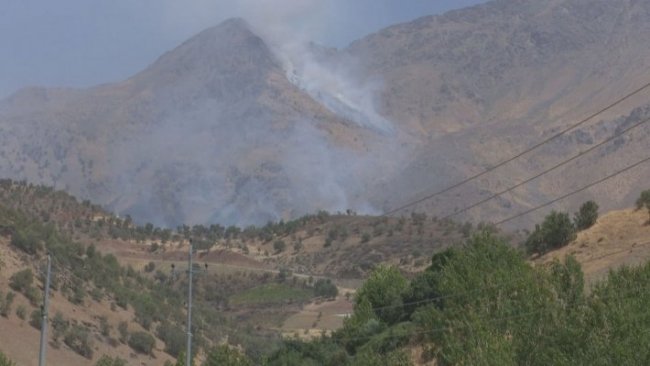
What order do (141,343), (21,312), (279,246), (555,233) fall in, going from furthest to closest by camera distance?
(279,246) < (141,343) < (21,312) < (555,233)

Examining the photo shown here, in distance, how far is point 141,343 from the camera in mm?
90188

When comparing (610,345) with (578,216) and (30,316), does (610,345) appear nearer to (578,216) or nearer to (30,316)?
(578,216)

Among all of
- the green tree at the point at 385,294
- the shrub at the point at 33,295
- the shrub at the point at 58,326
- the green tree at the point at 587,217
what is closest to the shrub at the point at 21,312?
the shrub at the point at 58,326

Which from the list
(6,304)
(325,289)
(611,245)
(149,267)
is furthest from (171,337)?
(149,267)

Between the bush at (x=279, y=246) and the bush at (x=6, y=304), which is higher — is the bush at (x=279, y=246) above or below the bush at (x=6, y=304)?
above

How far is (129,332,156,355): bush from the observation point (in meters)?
90.1

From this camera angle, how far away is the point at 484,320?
54312mm

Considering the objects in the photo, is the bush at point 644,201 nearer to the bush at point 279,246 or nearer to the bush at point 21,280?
the bush at point 21,280

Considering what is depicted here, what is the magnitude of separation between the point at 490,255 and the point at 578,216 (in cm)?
1928

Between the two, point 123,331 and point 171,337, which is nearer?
point 123,331

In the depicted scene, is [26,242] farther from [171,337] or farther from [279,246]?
[279,246]

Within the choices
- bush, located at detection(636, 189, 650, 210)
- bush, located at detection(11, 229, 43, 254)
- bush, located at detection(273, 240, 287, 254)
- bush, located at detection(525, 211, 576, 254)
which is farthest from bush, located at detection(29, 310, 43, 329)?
bush, located at detection(273, 240, 287, 254)

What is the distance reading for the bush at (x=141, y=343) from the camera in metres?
90.1

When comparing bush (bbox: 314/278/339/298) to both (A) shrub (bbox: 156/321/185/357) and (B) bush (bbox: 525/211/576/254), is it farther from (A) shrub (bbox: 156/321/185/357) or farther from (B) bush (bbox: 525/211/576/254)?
(B) bush (bbox: 525/211/576/254)
